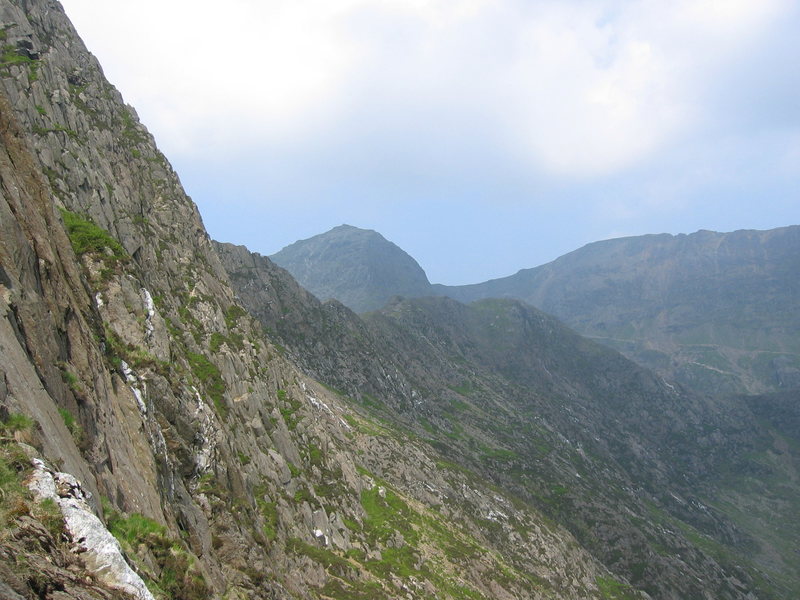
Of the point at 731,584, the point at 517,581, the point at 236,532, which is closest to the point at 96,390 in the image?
the point at 236,532

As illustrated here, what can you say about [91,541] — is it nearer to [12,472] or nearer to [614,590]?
[12,472]

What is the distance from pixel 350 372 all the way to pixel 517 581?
4191 inches

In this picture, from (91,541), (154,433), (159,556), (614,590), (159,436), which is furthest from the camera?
(614,590)

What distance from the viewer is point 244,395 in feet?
207

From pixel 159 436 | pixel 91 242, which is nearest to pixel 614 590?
pixel 159 436

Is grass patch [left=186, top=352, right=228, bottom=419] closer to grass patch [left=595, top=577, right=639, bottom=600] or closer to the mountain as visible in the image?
the mountain

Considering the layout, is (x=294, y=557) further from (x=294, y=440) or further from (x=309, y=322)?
(x=309, y=322)

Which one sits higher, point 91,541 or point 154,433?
point 91,541

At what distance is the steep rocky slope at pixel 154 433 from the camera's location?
43.1 feet

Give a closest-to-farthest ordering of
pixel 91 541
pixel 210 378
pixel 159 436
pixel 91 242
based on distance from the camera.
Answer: pixel 91 541, pixel 159 436, pixel 91 242, pixel 210 378

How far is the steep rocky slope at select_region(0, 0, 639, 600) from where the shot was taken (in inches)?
518

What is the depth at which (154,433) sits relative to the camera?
26.5 metres

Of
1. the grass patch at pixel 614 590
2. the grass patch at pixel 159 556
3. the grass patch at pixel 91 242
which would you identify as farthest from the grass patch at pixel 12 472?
the grass patch at pixel 614 590

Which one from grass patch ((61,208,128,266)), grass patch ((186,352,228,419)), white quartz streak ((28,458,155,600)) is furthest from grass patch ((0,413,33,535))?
grass patch ((186,352,228,419))
